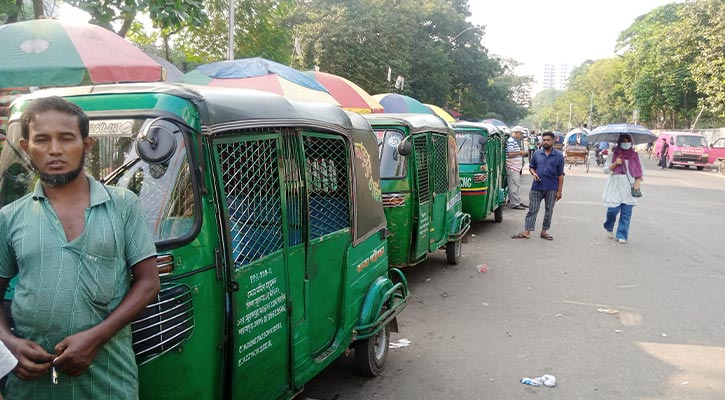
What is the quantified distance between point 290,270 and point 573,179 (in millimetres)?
20870

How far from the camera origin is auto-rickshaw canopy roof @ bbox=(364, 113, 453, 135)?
6.82 metres

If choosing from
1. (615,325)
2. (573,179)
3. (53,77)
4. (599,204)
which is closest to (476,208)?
(615,325)

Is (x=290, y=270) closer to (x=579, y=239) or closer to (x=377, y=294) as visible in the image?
(x=377, y=294)

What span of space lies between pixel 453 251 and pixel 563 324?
263cm

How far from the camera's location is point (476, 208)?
411 inches

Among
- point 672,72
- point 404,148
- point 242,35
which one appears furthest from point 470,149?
point 672,72

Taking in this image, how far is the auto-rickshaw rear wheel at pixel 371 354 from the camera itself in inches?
171

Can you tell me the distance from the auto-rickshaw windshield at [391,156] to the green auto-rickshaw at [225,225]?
9.44 ft

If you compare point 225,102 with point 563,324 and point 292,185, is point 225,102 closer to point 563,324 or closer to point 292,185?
point 292,185

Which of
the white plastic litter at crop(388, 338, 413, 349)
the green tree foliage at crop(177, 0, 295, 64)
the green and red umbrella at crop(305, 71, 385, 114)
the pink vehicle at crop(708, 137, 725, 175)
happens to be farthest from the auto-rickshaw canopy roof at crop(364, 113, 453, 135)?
the pink vehicle at crop(708, 137, 725, 175)

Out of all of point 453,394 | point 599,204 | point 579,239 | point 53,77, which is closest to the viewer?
point 453,394

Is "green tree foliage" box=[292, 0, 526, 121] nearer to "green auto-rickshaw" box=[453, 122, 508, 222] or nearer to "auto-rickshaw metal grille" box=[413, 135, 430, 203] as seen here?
"green auto-rickshaw" box=[453, 122, 508, 222]

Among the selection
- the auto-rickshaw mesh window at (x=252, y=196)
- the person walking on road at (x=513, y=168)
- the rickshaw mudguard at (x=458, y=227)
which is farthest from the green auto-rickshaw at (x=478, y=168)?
the auto-rickshaw mesh window at (x=252, y=196)

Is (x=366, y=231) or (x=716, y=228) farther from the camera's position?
(x=716, y=228)
